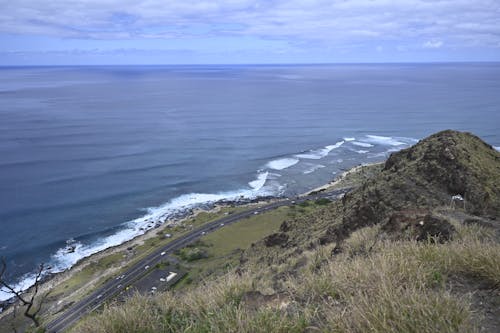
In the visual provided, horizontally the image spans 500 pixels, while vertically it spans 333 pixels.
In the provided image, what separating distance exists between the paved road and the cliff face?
59.9ft

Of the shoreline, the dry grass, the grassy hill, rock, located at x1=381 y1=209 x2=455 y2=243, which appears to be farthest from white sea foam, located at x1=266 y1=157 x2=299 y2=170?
the dry grass

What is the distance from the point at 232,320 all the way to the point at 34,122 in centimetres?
12784

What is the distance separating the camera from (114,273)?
43.8m

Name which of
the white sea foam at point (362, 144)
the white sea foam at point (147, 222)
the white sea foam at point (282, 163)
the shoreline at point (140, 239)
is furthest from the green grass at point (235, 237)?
the white sea foam at point (362, 144)

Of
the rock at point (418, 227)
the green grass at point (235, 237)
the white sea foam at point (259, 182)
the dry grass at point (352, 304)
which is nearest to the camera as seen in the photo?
the dry grass at point (352, 304)

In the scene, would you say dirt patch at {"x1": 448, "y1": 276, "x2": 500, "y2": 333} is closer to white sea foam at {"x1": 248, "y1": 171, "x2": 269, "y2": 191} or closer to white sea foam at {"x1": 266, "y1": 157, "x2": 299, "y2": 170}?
white sea foam at {"x1": 248, "y1": 171, "x2": 269, "y2": 191}

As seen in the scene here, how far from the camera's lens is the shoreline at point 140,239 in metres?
43.0

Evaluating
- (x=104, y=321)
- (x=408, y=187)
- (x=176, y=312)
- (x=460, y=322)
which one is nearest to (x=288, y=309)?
(x=176, y=312)

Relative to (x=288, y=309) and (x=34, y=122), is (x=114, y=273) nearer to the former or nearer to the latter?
(x=288, y=309)

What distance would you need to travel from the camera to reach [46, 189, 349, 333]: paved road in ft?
113

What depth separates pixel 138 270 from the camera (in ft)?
142

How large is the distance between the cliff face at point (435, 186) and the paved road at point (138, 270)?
1826cm

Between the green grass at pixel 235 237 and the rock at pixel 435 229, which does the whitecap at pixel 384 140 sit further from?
the rock at pixel 435 229

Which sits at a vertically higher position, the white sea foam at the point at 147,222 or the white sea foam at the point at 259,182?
the white sea foam at the point at 259,182
